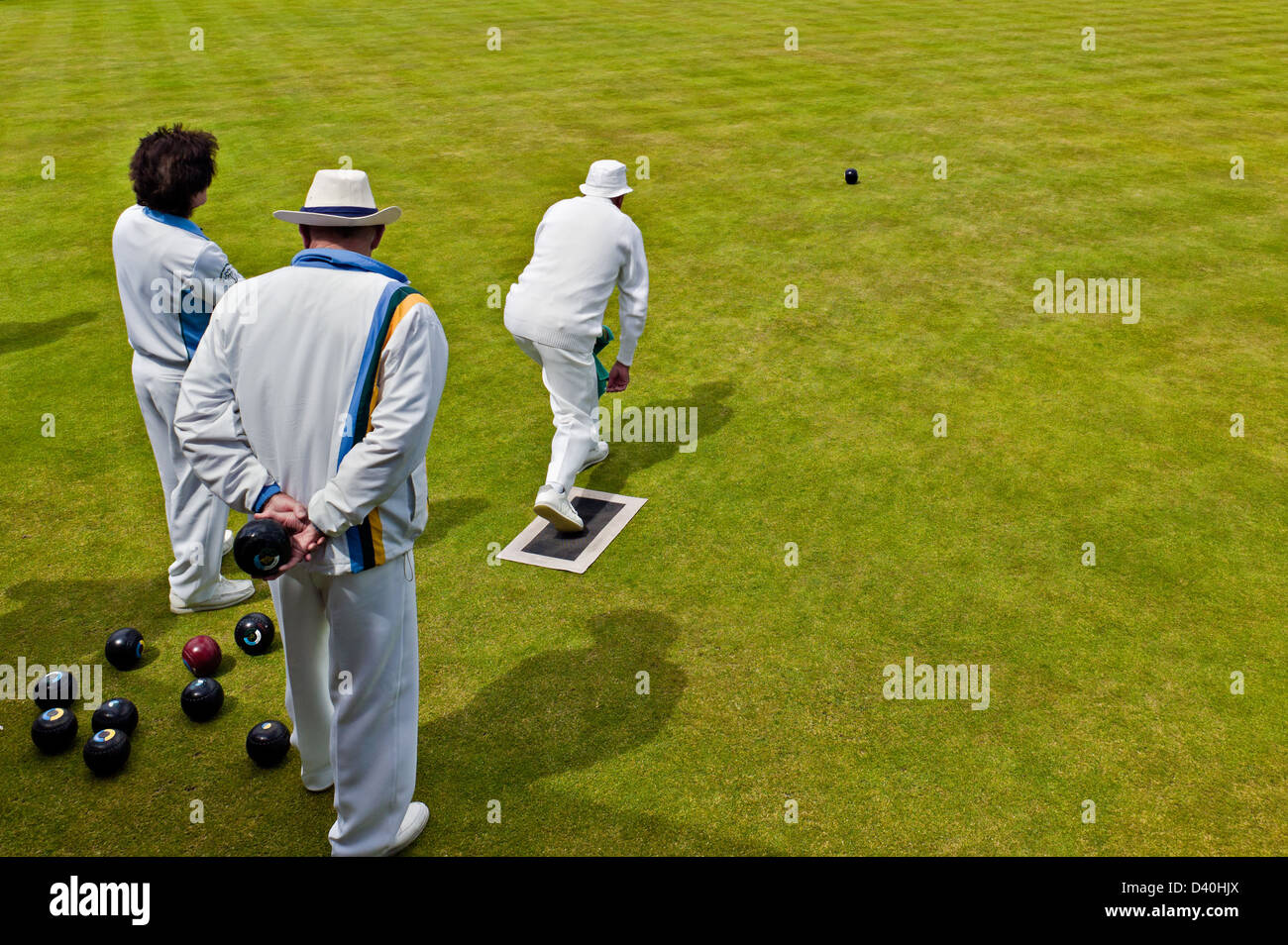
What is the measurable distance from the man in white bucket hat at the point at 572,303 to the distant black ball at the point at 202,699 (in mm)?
2253

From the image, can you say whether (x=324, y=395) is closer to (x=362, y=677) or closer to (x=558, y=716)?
(x=362, y=677)

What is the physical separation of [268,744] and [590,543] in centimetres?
255

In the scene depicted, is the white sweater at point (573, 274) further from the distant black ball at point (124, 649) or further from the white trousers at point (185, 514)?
the distant black ball at point (124, 649)

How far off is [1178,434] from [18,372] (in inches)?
394

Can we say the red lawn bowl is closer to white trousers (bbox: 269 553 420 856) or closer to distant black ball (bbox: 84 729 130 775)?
distant black ball (bbox: 84 729 130 775)

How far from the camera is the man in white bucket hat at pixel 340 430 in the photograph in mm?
3811

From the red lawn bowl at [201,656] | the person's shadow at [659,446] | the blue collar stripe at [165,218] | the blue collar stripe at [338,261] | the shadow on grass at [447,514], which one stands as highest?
the blue collar stripe at [165,218]

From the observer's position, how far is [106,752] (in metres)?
4.87

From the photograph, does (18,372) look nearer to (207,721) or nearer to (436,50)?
(207,721)

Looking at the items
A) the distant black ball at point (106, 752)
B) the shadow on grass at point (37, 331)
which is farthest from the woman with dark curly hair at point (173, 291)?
the shadow on grass at point (37, 331)

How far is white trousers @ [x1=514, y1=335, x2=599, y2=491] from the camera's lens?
22.5 feet

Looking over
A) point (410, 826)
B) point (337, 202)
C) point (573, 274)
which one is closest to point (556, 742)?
point (410, 826)

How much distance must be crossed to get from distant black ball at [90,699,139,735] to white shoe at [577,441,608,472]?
3613 millimetres
